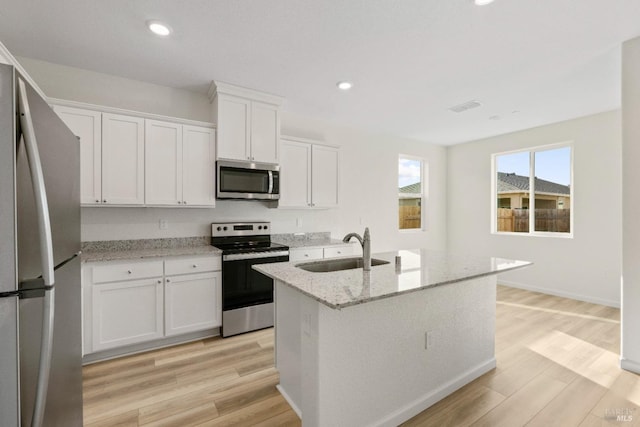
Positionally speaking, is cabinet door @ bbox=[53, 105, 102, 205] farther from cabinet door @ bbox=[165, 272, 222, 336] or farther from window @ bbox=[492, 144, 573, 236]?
window @ bbox=[492, 144, 573, 236]

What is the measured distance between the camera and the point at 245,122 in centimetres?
334

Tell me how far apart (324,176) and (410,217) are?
96.2 inches

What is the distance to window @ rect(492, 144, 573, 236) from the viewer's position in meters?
4.54

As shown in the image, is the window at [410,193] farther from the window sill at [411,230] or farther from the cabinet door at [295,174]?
the cabinet door at [295,174]

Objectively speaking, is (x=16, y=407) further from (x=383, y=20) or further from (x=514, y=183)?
(x=514, y=183)

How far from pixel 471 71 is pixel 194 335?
3.85m

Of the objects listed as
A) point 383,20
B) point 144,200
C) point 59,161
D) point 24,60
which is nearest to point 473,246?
point 383,20

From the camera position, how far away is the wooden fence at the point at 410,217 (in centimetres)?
560

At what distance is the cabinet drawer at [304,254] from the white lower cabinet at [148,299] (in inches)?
33.8

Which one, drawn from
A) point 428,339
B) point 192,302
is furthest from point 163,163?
point 428,339

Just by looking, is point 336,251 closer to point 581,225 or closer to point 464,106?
point 464,106

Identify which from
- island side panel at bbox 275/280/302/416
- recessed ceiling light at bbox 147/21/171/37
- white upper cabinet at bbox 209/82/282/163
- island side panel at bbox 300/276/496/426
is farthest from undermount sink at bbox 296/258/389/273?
recessed ceiling light at bbox 147/21/171/37

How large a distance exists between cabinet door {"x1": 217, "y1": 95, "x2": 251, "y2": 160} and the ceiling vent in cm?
267

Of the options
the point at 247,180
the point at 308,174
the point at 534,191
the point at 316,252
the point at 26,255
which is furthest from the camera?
the point at 534,191
